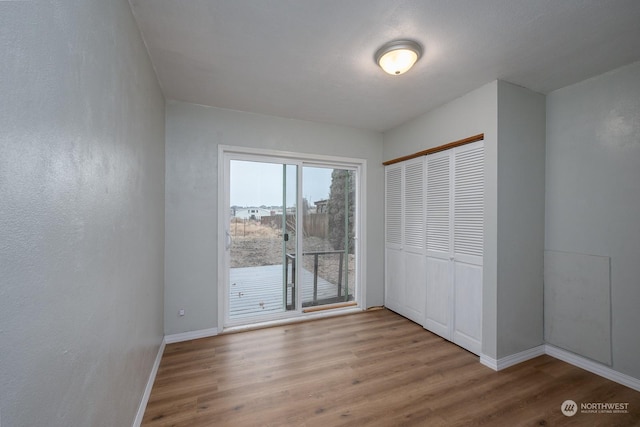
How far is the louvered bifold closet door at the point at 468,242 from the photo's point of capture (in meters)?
2.67

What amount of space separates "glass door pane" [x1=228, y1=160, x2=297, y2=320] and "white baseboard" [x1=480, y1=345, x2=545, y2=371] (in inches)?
88.1

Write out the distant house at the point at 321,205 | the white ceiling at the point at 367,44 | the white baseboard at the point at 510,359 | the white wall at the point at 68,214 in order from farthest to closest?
1. the distant house at the point at 321,205
2. the white baseboard at the point at 510,359
3. the white ceiling at the point at 367,44
4. the white wall at the point at 68,214

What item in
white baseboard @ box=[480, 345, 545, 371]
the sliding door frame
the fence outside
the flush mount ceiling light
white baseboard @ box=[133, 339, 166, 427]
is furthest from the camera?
the fence outside

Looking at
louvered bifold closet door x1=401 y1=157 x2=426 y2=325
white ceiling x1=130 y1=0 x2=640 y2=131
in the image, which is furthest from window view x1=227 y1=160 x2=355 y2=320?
white ceiling x1=130 y1=0 x2=640 y2=131

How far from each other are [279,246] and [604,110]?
358 centimetres

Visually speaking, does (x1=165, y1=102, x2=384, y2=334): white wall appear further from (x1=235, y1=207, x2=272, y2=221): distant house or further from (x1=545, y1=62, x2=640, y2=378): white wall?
(x1=545, y1=62, x2=640, y2=378): white wall

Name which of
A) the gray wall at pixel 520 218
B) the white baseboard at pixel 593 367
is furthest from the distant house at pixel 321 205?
the white baseboard at pixel 593 367

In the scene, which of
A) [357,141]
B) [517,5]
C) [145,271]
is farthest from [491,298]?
[145,271]

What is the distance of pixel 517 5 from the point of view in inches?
63.7

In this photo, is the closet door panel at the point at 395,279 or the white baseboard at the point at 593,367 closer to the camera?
the white baseboard at the point at 593,367

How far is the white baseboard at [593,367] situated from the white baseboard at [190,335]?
3.62m

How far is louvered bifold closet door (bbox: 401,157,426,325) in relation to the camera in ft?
11.1

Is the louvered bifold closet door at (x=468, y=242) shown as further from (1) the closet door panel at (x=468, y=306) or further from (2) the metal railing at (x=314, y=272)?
(2) the metal railing at (x=314, y=272)

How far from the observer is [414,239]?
3525 mm
